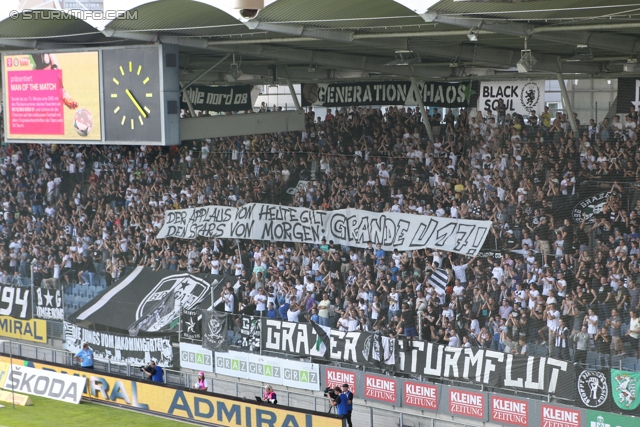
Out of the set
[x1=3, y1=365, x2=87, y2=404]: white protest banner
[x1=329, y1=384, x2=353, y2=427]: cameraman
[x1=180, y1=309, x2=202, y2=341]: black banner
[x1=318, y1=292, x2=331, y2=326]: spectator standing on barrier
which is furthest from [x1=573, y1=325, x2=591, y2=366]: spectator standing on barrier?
[x1=3, y1=365, x2=87, y2=404]: white protest banner

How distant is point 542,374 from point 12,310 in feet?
48.9

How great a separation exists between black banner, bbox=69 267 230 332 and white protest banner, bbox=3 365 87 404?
7.59 feet

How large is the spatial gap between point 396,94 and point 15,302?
11855 millimetres

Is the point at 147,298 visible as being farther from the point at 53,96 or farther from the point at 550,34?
the point at 550,34

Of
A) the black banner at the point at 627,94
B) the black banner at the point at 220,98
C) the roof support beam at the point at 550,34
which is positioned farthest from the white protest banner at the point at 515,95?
the black banner at the point at 220,98

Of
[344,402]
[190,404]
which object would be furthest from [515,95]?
[190,404]

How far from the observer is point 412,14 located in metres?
14.8

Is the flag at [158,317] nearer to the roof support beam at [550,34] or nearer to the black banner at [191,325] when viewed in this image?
the black banner at [191,325]

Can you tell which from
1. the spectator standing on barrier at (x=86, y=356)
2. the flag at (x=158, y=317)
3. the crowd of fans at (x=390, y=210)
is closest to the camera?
the crowd of fans at (x=390, y=210)

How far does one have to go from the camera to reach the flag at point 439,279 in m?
18.0

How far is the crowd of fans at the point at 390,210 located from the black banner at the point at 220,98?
1.27m

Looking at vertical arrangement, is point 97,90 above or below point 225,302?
above

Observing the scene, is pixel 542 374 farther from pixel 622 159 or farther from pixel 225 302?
pixel 225 302

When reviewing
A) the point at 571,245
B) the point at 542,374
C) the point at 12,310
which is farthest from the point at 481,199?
the point at 12,310
